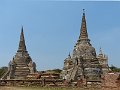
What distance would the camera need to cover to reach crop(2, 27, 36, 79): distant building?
37.9m

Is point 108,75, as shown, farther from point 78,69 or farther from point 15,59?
point 15,59

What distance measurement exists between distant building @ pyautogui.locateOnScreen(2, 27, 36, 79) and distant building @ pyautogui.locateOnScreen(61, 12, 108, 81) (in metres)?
4.54

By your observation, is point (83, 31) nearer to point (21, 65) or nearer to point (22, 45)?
point (22, 45)

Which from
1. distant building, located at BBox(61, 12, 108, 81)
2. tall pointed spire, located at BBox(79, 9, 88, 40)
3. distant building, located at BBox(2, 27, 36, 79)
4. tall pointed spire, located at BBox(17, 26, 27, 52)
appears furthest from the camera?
tall pointed spire, located at BBox(17, 26, 27, 52)

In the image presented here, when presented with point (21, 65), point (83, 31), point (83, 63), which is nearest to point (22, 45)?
point (21, 65)

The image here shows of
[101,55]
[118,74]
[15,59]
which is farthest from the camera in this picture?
[101,55]

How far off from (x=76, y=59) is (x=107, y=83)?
23094 millimetres

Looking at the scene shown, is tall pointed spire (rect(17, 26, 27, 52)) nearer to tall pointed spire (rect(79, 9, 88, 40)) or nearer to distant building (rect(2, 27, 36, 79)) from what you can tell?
distant building (rect(2, 27, 36, 79))

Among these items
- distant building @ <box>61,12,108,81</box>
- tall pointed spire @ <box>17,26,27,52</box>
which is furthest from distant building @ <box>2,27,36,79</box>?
distant building @ <box>61,12,108,81</box>

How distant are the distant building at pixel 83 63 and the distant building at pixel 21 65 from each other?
14.9ft

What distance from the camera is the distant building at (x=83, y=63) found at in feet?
108

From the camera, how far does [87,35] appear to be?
123 feet

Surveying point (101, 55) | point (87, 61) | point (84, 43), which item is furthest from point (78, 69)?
point (101, 55)

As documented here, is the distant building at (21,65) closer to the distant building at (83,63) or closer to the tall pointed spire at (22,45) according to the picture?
the tall pointed spire at (22,45)
